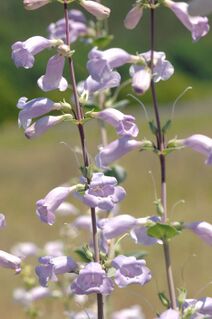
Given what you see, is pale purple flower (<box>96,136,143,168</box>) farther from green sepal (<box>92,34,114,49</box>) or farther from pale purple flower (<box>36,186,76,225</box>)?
green sepal (<box>92,34,114,49</box>)

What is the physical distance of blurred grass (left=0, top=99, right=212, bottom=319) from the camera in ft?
15.7

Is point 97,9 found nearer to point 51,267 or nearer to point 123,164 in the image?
point 51,267

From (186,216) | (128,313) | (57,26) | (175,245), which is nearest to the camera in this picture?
(57,26)

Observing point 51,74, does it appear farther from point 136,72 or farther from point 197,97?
point 197,97

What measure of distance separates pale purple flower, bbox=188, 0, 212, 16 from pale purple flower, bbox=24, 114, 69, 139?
331 mm

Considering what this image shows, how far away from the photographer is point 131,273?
3.82 ft

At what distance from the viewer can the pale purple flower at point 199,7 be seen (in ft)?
3.13

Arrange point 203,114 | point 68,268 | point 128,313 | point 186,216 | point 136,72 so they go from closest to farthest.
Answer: point 136,72 → point 68,268 → point 128,313 → point 186,216 → point 203,114

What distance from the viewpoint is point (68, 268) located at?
1262 millimetres

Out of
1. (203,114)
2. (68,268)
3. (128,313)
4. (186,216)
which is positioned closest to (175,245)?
(186,216)

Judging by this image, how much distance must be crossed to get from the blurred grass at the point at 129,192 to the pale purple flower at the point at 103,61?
152 cm

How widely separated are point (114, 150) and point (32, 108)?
0.12m

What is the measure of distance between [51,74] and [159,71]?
14cm

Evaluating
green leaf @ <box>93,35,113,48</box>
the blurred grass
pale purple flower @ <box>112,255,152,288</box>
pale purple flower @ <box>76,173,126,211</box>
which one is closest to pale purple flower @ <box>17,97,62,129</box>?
pale purple flower @ <box>76,173,126,211</box>
